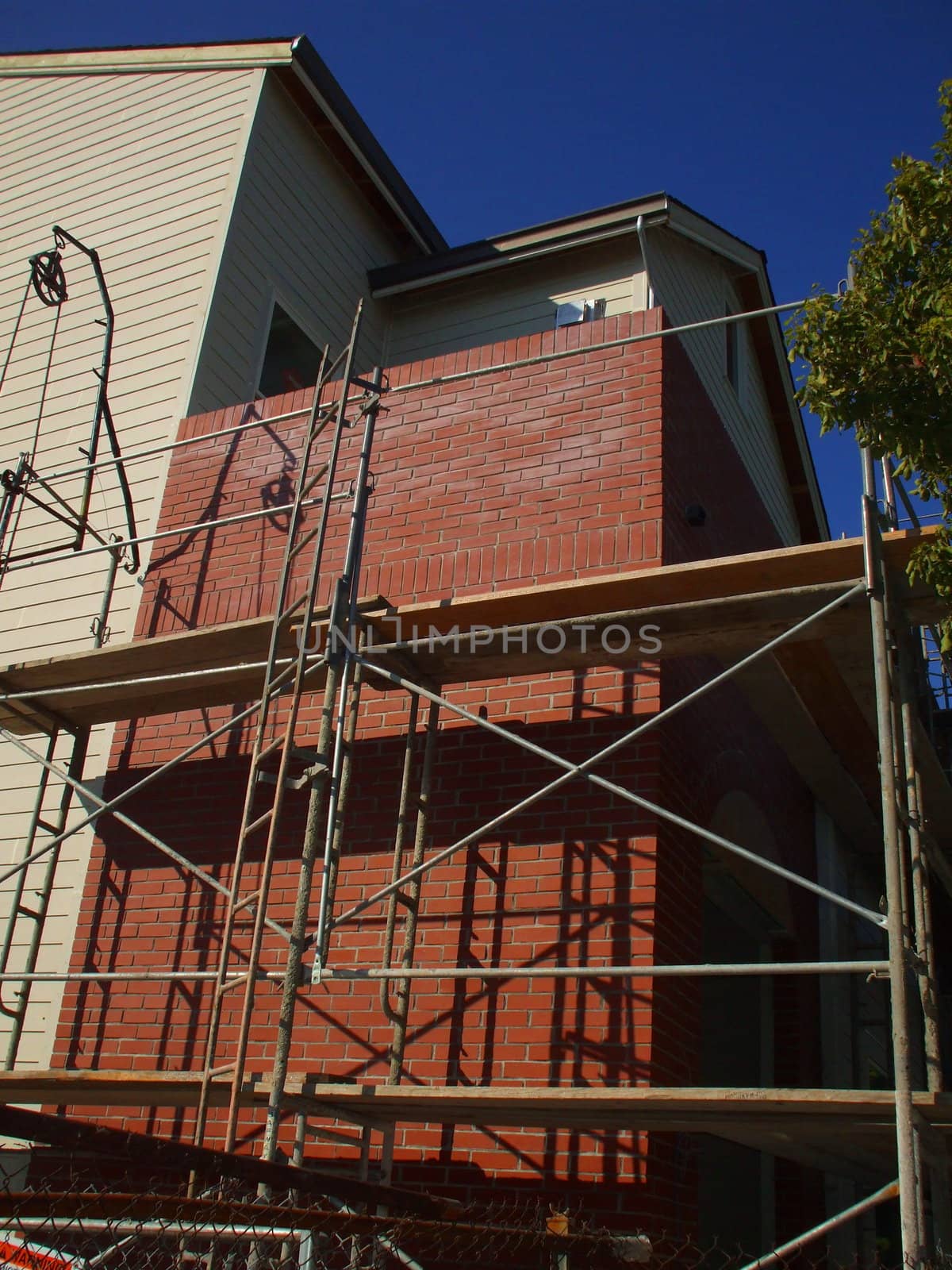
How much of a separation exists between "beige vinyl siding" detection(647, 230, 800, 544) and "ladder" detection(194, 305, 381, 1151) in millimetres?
4254

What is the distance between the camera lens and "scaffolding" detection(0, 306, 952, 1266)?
15.1ft

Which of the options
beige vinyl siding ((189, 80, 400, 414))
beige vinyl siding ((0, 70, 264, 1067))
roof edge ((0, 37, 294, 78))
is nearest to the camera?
beige vinyl siding ((0, 70, 264, 1067))

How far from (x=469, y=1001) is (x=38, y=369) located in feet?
22.9

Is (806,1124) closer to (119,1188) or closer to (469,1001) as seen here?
(469,1001)

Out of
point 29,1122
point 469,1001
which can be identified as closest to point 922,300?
point 469,1001

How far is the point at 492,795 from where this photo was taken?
6.44 m

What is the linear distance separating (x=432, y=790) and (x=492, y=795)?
1.13 feet

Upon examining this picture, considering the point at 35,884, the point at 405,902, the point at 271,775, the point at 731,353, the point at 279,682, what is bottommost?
the point at 405,902

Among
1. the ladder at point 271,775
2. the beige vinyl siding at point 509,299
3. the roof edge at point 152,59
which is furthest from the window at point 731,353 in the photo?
the ladder at point 271,775

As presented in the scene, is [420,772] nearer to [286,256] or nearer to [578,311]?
[578,311]

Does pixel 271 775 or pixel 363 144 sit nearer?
pixel 271 775

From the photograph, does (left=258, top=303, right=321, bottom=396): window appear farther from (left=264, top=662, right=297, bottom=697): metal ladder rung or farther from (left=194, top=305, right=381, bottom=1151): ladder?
(left=264, top=662, right=297, bottom=697): metal ladder rung

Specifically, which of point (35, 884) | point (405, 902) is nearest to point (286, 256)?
point (35, 884)

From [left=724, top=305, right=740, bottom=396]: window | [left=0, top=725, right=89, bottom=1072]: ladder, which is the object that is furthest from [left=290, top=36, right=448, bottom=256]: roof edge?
[left=0, top=725, right=89, bottom=1072]: ladder
